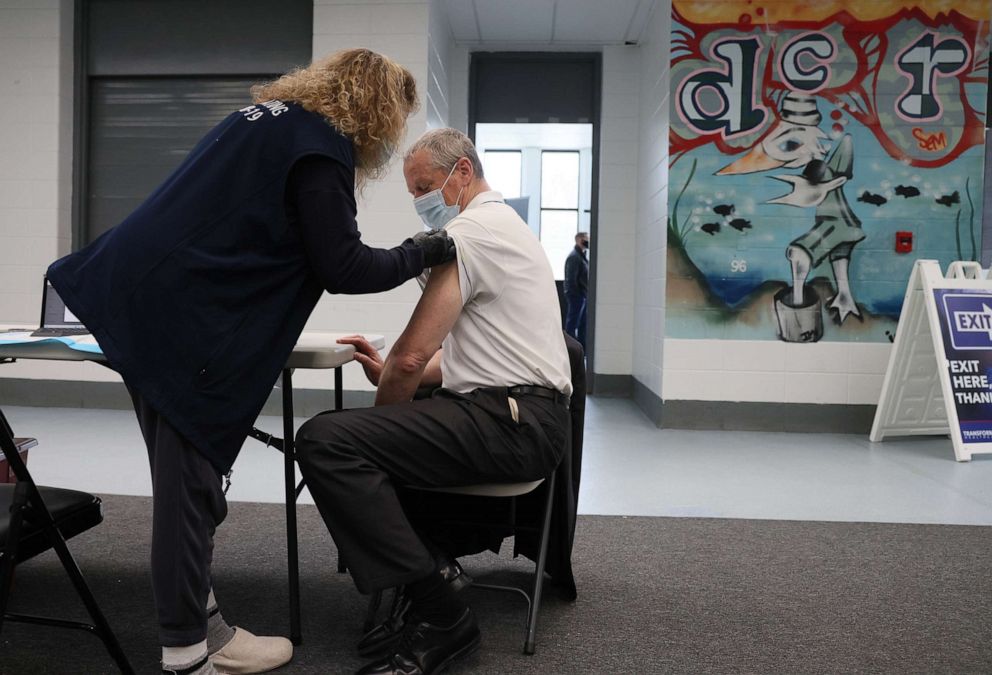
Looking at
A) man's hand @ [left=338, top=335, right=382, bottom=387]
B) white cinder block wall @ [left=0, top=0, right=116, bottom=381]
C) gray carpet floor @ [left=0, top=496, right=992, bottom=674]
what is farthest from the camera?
white cinder block wall @ [left=0, top=0, right=116, bottom=381]

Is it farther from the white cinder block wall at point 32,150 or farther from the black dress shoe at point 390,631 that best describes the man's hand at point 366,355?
the white cinder block wall at point 32,150

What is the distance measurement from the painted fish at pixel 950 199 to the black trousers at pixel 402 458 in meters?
4.06

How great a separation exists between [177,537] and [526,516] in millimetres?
888

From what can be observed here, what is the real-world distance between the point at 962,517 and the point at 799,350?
1.95m

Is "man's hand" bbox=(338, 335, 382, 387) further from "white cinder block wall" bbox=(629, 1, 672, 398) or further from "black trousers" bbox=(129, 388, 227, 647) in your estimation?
"white cinder block wall" bbox=(629, 1, 672, 398)

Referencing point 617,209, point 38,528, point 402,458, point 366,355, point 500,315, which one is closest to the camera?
point 38,528

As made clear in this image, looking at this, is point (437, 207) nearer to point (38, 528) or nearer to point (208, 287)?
point (208, 287)

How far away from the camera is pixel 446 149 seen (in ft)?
6.19

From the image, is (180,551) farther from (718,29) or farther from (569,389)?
(718,29)

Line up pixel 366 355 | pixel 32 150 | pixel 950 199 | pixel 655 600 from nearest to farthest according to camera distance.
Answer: pixel 366 355
pixel 655 600
pixel 950 199
pixel 32 150

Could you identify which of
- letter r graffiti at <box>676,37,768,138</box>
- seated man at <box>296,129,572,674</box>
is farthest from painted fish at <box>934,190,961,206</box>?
seated man at <box>296,129,572,674</box>

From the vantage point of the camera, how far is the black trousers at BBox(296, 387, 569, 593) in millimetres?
1562

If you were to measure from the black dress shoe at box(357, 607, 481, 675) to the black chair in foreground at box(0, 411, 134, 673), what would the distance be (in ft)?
1.68

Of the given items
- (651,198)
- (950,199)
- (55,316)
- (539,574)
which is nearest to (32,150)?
(55,316)
